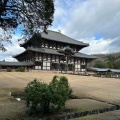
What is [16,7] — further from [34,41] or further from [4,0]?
[34,41]

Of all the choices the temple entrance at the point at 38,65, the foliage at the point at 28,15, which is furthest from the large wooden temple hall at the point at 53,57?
the foliage at the point at 28,15

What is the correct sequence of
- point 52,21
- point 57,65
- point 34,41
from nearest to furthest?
point 52,21 → point 34,41 → point 57,65

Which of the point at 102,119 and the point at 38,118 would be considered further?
the point at 38,118

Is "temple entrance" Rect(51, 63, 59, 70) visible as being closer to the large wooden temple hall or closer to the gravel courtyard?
the large wooden temple hall

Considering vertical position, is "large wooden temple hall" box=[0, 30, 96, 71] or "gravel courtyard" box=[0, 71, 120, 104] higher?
"large wooden temple hall" box=[0, 30, 96, 71]

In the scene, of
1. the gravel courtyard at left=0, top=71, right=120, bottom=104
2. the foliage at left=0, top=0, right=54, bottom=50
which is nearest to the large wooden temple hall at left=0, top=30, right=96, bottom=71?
the gravel courtyard at left=0, top=71, right=120, bottom=104

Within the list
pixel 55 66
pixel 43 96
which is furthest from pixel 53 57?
pixel 43 96

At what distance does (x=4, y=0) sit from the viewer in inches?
472

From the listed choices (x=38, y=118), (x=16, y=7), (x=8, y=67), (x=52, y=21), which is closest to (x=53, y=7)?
(x=52, y=21)

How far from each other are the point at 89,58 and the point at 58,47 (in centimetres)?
1013

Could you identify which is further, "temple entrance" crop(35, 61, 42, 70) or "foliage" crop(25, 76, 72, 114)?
"temple entrance" crop(35, 61, 42, 70)

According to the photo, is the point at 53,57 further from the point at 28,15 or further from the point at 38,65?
the point at 28,15

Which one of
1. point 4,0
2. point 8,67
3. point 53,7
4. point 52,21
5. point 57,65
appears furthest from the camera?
point 57,65

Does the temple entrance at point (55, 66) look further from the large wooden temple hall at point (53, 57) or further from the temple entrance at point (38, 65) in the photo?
the temple entrance at point (38, 65)
